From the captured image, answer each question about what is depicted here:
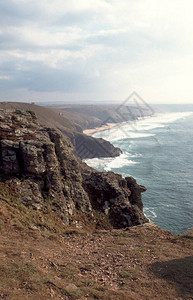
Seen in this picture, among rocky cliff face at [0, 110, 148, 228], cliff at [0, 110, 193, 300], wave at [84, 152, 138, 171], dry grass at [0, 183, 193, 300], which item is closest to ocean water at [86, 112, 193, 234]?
wave at [84, 152, 138, 171]

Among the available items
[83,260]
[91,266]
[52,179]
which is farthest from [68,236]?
[52,179]

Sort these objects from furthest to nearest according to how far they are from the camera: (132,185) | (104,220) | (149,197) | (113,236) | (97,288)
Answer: (149,197), (132,185), (104,220), (113,236), (97,288)

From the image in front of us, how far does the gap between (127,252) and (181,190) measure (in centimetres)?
4551

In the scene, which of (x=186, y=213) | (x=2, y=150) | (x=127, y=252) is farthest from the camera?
(x=186, y=213)

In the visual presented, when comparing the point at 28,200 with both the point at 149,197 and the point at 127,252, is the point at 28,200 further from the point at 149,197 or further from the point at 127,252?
the point at 149,197

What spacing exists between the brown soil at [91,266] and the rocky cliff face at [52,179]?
182 inches

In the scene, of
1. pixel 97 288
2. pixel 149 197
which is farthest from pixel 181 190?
pixel 97 288

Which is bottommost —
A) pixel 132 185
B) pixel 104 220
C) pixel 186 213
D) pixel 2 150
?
pixel 186 213

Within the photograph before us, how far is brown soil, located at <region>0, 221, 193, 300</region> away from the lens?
427 inches

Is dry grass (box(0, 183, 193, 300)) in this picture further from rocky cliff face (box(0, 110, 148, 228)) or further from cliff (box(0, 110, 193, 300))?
rocky cliff face (box(0, 110, 148, 228))

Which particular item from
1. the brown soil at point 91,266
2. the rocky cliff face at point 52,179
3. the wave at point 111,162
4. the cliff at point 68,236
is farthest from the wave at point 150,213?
the wave at point 111,162

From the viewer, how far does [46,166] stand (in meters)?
24.4

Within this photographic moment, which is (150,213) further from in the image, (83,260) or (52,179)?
(83,260)

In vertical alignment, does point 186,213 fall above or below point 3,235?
below
